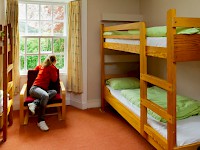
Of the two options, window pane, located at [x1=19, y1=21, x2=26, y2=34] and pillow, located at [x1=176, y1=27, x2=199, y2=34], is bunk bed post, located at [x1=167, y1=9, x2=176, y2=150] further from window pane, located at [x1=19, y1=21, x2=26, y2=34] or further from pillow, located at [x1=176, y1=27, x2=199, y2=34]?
window pane, located at [x1=19, y1=21, x2=26, y2=34]

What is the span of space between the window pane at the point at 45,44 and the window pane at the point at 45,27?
0.13m

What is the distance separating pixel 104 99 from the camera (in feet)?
13.1

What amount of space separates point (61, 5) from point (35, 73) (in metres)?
1.42

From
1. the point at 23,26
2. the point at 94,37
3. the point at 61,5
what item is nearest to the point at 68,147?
the point at 94,37

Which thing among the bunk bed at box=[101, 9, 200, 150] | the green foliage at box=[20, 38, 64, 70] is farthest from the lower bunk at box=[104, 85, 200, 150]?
the green foliage at box=[20, 38, 64, 70]

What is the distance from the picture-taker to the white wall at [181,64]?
297cm

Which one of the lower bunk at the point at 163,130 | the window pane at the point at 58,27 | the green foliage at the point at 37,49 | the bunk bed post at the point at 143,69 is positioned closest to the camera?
the lower bunk at the point at 163,130

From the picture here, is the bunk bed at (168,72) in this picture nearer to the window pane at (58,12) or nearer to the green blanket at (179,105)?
the green blanket at (179,105)

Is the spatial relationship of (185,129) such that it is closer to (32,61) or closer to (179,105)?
(179,105)

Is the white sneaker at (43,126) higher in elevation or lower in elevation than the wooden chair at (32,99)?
lower

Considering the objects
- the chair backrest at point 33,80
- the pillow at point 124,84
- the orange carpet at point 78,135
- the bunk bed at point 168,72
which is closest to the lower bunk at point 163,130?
the bunk bed at point 168,72

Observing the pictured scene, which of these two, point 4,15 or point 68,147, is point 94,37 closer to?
point 4,15

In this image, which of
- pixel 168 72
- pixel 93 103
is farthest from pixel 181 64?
pixel 93 103

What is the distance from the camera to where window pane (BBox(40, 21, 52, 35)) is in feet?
13.2
